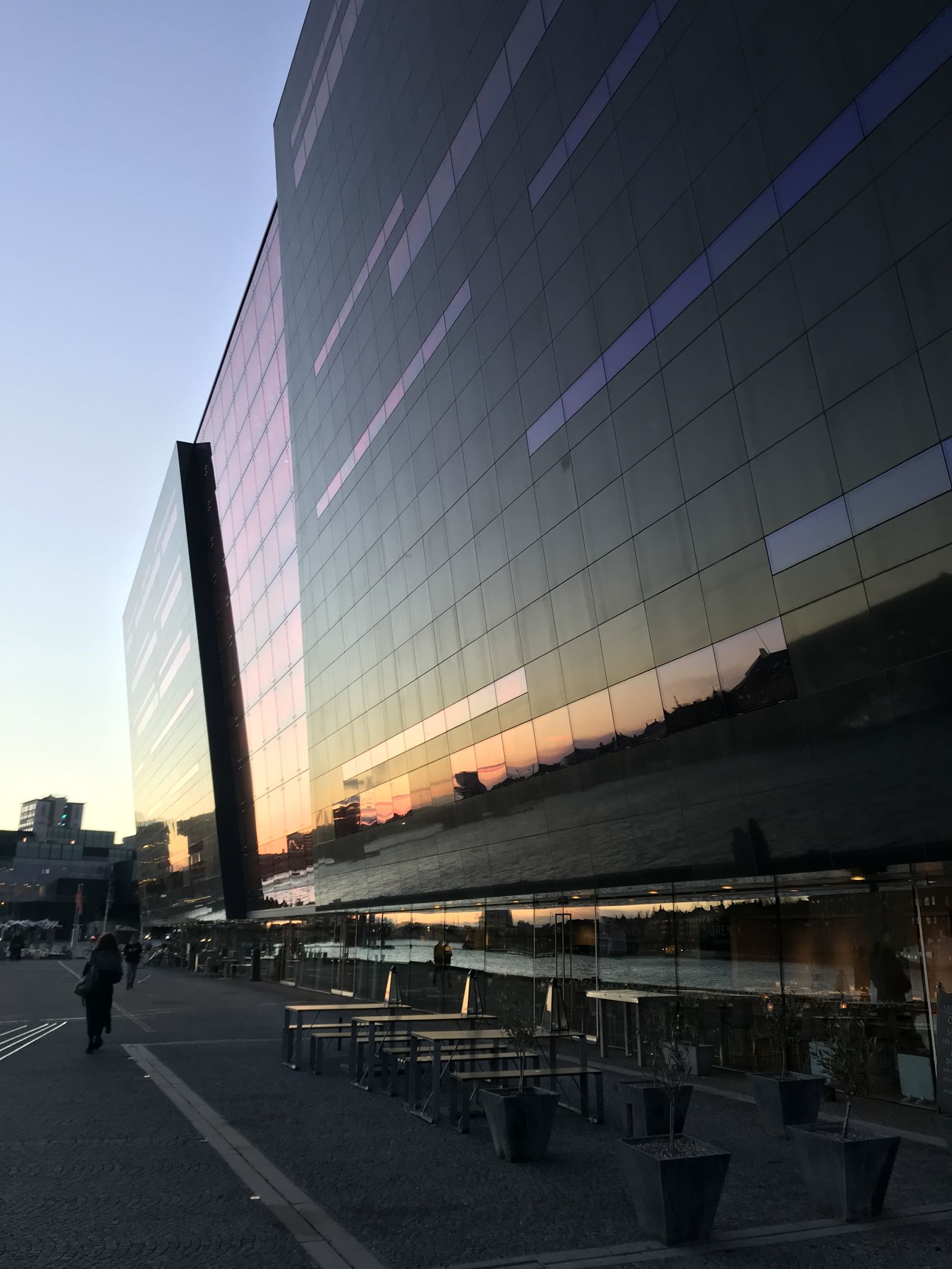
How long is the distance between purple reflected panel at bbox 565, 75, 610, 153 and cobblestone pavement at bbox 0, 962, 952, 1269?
1906 centimetres

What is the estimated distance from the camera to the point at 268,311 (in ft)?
164

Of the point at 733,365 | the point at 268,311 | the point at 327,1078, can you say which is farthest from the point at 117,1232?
the point at 268,311

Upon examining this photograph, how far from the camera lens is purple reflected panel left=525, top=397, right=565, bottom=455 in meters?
21.9

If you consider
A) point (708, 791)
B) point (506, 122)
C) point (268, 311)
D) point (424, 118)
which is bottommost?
point (708, 791)

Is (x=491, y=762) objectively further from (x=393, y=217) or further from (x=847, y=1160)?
(x=393, y=217)

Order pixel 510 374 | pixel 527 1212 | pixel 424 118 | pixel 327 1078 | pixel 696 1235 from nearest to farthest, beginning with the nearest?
1. pixel 696 1235
2. pixel 527 1212
3. pixel 327 1078
4. pixel 510 374
5. pixel 424 118

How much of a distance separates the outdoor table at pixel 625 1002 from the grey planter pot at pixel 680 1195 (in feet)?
31.5

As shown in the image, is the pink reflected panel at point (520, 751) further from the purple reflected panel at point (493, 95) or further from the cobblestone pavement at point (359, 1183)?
the purple reflected panel at point (493, 95)

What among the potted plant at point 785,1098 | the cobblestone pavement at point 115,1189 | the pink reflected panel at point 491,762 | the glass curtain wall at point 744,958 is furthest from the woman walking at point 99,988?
the potted plant at point 785,1098

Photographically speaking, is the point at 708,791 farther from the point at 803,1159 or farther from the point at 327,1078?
the point at 803,1159

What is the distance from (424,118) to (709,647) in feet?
71.6

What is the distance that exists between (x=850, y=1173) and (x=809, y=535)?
9.41 m

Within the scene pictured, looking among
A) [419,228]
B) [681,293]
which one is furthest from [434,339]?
[681,293]

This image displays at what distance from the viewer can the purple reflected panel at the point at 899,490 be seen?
1222 centimetres
